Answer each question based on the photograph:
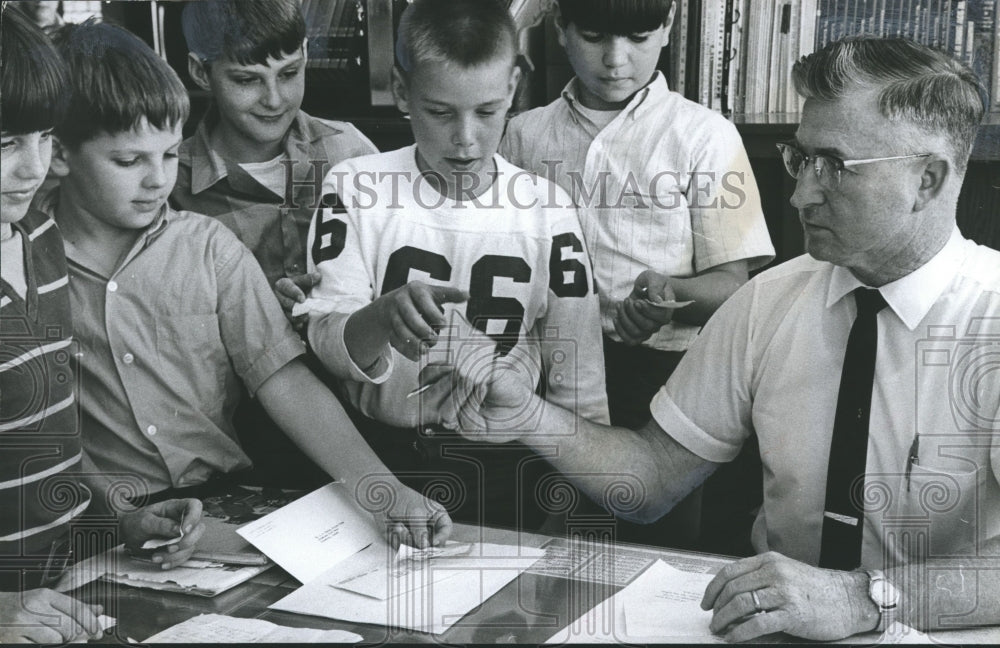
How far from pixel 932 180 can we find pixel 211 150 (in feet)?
4.69

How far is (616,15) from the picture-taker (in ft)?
6.81

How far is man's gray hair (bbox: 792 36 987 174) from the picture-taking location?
190 cm

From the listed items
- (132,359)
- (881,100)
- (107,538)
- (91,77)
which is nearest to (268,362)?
(132,359)

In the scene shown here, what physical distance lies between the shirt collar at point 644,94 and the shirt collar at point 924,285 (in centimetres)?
58

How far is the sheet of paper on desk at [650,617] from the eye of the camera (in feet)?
6.23

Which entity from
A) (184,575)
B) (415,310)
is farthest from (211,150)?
(184,575)

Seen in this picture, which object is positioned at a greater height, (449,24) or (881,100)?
(449,24)

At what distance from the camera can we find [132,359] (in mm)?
2223

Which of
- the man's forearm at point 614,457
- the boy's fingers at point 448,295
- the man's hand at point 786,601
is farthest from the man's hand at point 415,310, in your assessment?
the man's hand at point 786,601

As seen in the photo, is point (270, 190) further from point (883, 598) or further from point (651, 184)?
point (883, 598)

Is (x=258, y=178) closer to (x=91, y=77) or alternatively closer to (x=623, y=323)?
(x=91, y=77)

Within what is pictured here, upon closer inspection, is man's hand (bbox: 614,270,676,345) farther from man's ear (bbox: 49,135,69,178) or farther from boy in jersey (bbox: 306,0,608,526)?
man's ear (bbox: 49,135,69,178)

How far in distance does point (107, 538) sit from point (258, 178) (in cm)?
84

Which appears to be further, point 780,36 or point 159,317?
point 159,317
